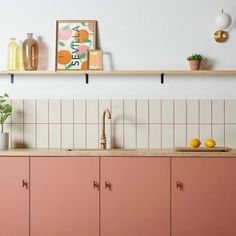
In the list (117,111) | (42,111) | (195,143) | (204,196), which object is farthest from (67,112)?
(204,196)

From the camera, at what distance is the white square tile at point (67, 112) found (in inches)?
173

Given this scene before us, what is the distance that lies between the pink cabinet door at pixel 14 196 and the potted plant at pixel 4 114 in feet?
0.75

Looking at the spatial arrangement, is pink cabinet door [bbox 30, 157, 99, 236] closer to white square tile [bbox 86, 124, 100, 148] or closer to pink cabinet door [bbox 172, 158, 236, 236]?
white square tile [bbox 86, 124, 100, 148]

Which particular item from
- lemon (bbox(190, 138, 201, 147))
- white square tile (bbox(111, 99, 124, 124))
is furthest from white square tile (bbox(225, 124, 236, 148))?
white square tile (bbox(111, 99, 124, 124))

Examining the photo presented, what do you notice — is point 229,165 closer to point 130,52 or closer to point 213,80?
point 213,80

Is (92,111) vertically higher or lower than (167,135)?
higher

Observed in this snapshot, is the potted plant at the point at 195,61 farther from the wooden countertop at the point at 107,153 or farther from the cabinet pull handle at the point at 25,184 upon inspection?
the cabinet pull handle at the point at 25,184

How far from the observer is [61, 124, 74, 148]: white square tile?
173 inches

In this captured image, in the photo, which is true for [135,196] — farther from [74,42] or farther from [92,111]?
[74,42]

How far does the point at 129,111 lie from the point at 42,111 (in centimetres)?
74

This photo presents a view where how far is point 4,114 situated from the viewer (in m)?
4.37

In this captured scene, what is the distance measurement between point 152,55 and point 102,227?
149 cm

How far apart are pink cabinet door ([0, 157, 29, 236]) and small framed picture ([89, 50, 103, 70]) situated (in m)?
0.95

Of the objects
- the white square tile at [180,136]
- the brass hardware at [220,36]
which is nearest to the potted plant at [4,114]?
the white square tile at [180,136]
